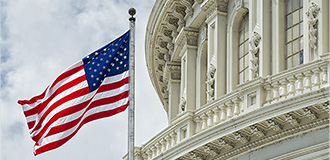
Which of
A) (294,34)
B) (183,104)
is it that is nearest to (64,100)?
(294,34)

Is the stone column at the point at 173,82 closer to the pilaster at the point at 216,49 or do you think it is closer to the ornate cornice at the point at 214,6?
the ornate cornice at the point at 214,6

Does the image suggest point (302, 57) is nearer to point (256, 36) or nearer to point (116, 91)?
point (256, 36)

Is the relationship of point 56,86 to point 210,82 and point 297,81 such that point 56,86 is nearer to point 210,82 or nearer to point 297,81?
point 297,81

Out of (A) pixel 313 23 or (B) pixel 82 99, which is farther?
Result: (A) pixel 313 23

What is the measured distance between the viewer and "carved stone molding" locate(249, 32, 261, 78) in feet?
112

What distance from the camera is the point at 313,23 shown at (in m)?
32.2

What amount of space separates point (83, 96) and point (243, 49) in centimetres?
917

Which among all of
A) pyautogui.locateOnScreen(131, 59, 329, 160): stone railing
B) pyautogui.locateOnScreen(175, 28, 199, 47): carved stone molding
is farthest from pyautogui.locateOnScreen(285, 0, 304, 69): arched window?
pyautogui.locateOnScreen(175, 28, 199, 47): carved stone molding

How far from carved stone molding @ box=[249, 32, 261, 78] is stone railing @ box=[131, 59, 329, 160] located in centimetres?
231

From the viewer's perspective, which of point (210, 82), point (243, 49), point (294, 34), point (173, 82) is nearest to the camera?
point (294, 34)

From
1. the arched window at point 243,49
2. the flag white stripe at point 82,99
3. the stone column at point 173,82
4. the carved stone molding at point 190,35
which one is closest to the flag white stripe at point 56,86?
the flag white stripe at point 82,99

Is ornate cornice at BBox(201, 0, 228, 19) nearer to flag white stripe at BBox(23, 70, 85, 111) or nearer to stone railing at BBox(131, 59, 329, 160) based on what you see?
stone railing at BBox(131, 59, 329, 160)

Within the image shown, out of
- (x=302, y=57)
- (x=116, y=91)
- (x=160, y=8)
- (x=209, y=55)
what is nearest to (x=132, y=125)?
(x=116, y=91)

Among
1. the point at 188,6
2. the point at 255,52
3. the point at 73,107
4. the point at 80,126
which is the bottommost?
the point at 80,126
